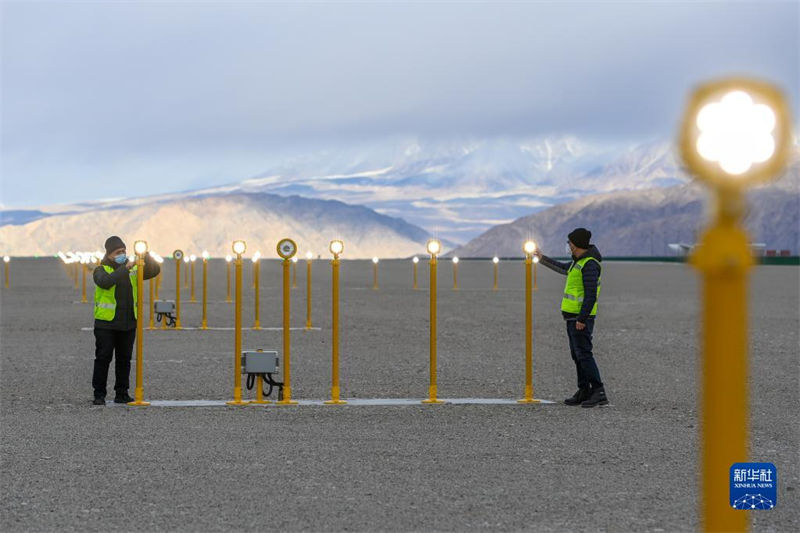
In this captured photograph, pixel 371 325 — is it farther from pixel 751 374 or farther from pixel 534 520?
pixel 534 520

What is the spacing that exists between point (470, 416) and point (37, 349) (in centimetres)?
1022

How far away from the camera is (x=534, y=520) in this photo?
6.98 meters

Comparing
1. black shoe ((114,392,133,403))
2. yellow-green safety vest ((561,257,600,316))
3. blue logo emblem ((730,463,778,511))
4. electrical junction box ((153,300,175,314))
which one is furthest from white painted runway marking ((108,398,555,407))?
electrical junction box ((153,300,175,314))

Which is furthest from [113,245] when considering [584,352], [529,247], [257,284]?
[257,284]

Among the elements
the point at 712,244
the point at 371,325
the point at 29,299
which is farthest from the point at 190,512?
the point at 29,299

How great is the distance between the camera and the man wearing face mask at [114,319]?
491 inches

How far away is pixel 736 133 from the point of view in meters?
2.56

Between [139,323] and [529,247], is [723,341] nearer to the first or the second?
[529,247]

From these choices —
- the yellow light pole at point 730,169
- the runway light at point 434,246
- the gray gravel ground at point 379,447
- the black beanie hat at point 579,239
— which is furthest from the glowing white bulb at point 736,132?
the black beanie hat at point 579,239

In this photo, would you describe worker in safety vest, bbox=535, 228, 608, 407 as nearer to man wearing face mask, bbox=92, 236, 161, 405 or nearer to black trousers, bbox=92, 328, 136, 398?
man wearing face mask, bbox=92, 236, 161, 405

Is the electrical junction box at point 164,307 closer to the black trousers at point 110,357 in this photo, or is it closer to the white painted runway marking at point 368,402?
the black trousers at point 110,357

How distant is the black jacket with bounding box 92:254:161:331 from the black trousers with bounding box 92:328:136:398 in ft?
0.27

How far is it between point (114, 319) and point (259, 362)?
1605 millimetres

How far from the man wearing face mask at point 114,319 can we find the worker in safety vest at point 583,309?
4386 millimetres
